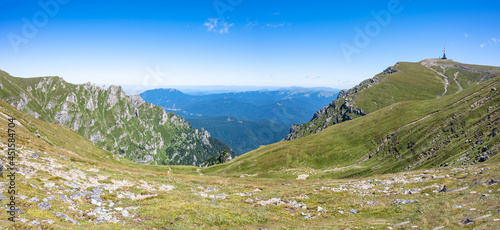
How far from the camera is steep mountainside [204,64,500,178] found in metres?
69.7

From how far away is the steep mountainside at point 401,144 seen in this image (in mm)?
69688

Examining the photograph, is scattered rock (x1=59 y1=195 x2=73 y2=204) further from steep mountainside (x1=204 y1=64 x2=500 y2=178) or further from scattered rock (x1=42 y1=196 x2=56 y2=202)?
steep mountainside (x1=204 y1=64 x2=500 y2=178)

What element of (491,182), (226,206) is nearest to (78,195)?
(226,206)

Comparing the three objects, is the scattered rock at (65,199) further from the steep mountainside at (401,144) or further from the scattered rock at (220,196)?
the steep mountainside at (401,144)

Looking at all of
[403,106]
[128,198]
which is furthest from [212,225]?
[403,106]

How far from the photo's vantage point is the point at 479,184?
2975 cm

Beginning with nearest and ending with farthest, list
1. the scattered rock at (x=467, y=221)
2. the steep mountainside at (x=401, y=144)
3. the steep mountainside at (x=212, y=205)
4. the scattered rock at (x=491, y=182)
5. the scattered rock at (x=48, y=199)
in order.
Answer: the scattered rock at (x=467, y=221) → the steep mountainside at (x=212, y=205) → the scattered rock at (x=48, y=199) → the scattered rock at (x=491, y=182) → the steep mountainside at (x=401, y=144)

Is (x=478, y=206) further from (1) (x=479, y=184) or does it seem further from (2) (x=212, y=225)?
(2) (x=212, y=225)

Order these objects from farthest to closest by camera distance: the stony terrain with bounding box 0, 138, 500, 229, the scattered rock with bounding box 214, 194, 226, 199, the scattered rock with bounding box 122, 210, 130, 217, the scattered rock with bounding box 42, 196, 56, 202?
the scattered rock with bounding box 214, 194, 226, 199 → the scattered rock with bounding box 122, 210, 130, 217 → the scattered rock with bounding box 42, 196, 56, 202 → the stony terrain with bounding box 0, 138, 500, 229

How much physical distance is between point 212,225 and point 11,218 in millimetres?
15352

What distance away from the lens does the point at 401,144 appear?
105250mm

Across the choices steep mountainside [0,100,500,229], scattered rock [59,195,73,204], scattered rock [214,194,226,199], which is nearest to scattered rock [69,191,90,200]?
steep mountainside [0,100,500,229]

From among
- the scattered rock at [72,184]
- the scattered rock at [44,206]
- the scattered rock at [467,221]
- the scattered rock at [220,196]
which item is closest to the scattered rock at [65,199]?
the scattered rock at [44,206]

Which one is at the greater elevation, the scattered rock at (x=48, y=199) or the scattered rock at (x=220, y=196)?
the scattered rock at (x=48, y=199)
